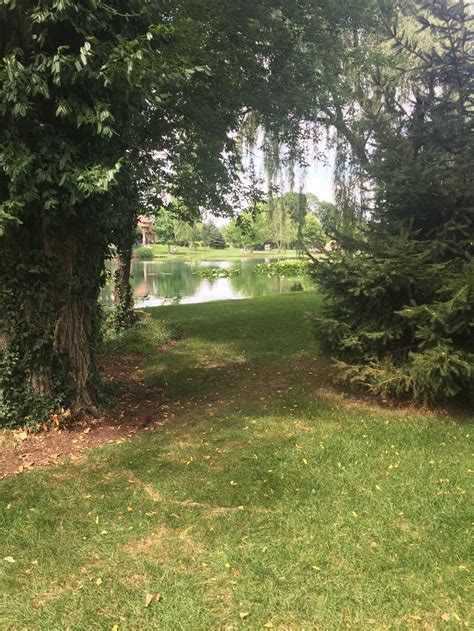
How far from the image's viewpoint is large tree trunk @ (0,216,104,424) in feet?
16.1

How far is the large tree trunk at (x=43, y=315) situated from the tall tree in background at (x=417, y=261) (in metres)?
2.92

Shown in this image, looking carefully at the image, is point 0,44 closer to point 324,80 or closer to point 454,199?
point 454,199

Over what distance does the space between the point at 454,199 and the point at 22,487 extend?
5.47 m

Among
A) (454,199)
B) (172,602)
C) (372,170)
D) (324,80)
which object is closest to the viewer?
(172,602)

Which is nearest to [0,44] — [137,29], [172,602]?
[137,29]

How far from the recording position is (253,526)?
3479mm

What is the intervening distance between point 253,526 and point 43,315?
3033 millimetres

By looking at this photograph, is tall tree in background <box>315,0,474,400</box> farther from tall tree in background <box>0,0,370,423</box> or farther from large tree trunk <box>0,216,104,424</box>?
large tree trunk <box>0,216,104,424</box>

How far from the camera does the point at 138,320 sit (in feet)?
37.5

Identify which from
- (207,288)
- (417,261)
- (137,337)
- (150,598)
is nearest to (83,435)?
(150,598)

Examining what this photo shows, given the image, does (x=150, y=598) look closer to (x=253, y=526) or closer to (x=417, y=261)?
(x=253, y=526)

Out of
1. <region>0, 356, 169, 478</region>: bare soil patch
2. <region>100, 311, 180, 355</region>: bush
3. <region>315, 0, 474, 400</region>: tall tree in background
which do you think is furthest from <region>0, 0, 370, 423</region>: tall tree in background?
<region>100, 311, 180, 355</region>: bush

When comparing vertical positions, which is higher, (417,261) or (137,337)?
(417,261)

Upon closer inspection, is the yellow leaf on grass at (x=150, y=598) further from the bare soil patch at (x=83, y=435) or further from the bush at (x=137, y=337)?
the bush at (x=137, y=337)
